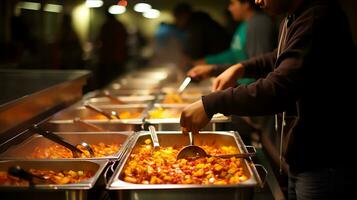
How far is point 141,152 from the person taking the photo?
2279 mm

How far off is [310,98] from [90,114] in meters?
1.99

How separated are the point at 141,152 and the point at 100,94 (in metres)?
1.91

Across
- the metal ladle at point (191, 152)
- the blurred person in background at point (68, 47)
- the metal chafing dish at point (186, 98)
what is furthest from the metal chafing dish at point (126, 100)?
the blurred person in background at point (68, 47)

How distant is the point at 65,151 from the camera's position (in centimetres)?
239

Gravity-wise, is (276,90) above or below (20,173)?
above

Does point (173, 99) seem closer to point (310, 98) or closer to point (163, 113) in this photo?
point (163, 113)

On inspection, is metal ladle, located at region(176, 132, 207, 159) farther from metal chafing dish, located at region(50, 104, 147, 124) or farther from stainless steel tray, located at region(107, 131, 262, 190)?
metal chafing dish, located at region(50, 104, 147, 124)

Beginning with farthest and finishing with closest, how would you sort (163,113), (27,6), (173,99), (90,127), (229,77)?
1. (27,6)
2. (173,99)
3. (163,113)
4. (90,127)
5. (229,77)

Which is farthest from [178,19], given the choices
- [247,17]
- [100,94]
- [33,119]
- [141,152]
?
[141,152]

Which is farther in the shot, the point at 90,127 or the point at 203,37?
the point at 203,37

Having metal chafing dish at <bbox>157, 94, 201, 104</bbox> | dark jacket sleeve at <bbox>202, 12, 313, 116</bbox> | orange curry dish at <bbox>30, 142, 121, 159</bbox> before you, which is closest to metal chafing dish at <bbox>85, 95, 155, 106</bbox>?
metal chafing dish at <bbox>157, 94, 201, 104</bbox>

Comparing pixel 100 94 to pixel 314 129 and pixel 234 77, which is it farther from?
pixel 314 129

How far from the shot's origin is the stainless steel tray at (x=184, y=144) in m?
1.62

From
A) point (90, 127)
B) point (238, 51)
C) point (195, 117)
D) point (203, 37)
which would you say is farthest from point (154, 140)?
point (203, 37)
